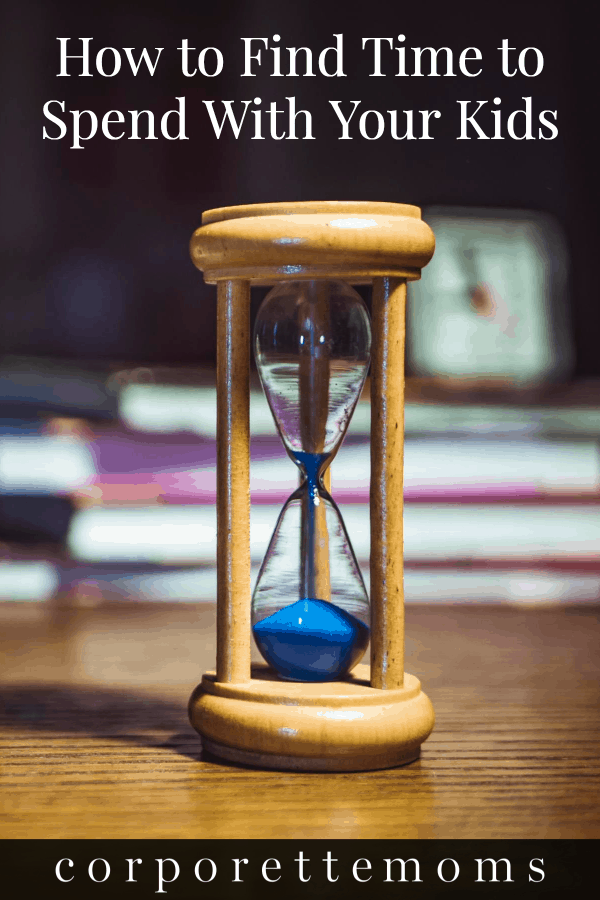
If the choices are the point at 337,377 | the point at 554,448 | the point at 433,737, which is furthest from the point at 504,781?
the point at 554,448

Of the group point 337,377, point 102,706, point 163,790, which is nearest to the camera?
point 163,790

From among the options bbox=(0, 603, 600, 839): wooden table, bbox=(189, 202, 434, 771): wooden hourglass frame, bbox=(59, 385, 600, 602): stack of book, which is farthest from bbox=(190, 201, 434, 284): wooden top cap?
bbox=(59, 385, 600, 602): stack of book

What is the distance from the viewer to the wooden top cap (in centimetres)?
99

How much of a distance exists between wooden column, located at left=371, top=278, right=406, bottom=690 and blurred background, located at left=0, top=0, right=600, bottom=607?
1546 millimetres

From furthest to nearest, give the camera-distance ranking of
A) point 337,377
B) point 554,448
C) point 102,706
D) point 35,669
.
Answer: point 554,448, point 35,669, point 102,706, point 337,377

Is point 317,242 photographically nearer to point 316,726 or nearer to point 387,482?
point 387,482

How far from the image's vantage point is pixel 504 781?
0.93m

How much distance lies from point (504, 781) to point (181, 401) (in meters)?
1.89

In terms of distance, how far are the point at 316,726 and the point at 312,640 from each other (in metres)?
0.09

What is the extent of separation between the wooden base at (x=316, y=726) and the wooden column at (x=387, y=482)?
35 millimetres

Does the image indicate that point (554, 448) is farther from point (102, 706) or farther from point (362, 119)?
point (102, 706)

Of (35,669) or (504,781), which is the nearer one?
(504,781)
